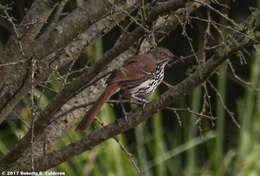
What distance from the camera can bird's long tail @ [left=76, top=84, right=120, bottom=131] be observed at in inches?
140

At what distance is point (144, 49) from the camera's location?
4.41 metres

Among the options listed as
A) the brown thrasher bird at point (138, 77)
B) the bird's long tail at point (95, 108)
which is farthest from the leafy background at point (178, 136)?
the bird's long tail at point (95, 108)

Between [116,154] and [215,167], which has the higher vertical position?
[116,154]

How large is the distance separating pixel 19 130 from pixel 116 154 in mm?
1074

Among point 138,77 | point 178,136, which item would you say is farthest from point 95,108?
point 178,136

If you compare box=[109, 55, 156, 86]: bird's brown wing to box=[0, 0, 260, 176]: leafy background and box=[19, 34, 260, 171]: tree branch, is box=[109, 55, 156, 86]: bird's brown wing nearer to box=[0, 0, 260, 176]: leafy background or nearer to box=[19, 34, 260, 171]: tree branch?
box=[0, 0, 260, 176]: leafy background

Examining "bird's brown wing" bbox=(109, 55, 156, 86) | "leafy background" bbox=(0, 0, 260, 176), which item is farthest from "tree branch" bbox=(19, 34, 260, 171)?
"leafy background" bbox=(0, 0, 260, 176)

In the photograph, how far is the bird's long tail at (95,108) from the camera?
357 centimetres

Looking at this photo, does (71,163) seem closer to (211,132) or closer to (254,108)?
(211,132)

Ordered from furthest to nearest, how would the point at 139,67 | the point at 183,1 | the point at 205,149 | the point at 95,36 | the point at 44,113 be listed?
the point at 205,149 < the point at 139,67 < the point at 95,36 < the point at 44,113 < the point at 183,1

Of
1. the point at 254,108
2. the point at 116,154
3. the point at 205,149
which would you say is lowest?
the point at 205,149

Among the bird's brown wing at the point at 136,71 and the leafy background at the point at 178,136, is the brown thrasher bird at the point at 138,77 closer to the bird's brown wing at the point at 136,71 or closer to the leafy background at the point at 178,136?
the bird's brown wing at the point at 136,71

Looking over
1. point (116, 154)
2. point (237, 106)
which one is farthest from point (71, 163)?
point (237, 106)

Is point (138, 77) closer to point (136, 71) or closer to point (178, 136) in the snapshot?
point (136, 71)
